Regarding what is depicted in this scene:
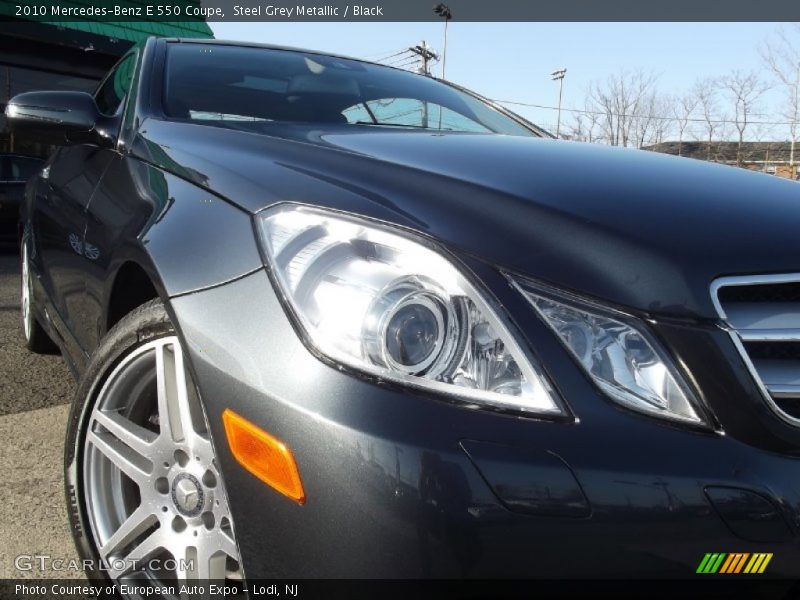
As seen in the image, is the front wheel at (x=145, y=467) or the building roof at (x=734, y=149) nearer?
the front wheel at (x=145, y=467)

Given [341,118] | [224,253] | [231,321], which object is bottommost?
[231,321]

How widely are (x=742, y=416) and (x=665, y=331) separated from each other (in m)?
0.17

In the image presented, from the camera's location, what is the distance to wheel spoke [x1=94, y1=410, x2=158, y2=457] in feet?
5.32

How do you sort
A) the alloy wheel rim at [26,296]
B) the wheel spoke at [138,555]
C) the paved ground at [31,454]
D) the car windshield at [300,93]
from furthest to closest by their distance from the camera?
the alloy wheel rim at [26,296], the car windshield at [300,93], the paved ground at [31,454], the wheel spoke at [138,555]

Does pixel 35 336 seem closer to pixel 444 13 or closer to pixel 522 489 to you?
pixel 522 489

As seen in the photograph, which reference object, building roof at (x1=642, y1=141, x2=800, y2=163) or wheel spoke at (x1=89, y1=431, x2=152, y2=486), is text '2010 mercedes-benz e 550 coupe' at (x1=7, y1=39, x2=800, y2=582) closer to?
wheel spoke at (x1=89, y1=431, x2=152, y2=486)

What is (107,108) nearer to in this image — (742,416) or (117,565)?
(117,565)

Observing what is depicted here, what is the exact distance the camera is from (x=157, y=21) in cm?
1856

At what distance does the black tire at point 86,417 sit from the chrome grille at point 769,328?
3.78ft

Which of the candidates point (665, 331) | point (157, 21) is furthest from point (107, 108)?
point (157, 21)

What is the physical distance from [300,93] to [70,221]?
0.89 metres

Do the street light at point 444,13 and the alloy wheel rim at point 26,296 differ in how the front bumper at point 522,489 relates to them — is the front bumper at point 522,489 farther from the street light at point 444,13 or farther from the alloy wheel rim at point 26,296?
the street light at point 444,13

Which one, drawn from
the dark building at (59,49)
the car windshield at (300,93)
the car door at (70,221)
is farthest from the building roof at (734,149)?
the car door at (70,221)

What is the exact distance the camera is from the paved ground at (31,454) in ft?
6.94
